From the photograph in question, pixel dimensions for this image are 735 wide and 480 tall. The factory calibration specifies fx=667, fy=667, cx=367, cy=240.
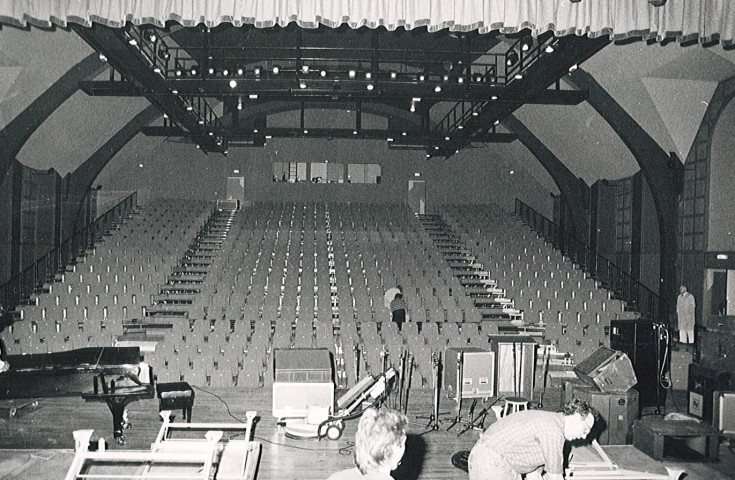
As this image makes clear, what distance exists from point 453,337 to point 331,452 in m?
3.99

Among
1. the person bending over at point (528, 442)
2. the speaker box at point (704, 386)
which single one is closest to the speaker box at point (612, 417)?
the speaker box at point (704, 386)

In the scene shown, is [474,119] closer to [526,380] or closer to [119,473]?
[526,380]

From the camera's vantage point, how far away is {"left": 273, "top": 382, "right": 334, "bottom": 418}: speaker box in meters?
7.32

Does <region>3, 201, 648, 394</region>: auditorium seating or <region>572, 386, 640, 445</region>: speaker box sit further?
<region>3, 201, 648, 394</region>: auditorium seating

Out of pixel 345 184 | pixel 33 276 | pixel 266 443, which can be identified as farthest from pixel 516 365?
pixel 345 184

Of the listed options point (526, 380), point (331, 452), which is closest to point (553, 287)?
point (526, 380)

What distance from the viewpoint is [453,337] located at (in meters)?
10.1

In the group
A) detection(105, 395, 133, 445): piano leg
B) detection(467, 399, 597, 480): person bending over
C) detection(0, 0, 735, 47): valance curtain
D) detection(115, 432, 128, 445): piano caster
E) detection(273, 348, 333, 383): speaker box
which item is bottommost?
detection(115, 432, 128, 445): piano caster

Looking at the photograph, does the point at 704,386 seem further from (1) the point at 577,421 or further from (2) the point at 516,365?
(1) the point at 577,421

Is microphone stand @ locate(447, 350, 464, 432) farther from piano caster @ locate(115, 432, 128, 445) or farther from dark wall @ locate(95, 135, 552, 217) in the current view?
dark wall @ locate(95, 135, 552, 217)

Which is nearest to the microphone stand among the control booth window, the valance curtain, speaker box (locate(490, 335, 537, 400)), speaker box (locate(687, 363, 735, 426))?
speaker box (locate(490, 335, 537, 400))

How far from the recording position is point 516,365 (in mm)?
8672

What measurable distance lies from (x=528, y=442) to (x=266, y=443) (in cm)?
358

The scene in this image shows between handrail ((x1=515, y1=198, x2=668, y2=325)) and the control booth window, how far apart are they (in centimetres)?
570
